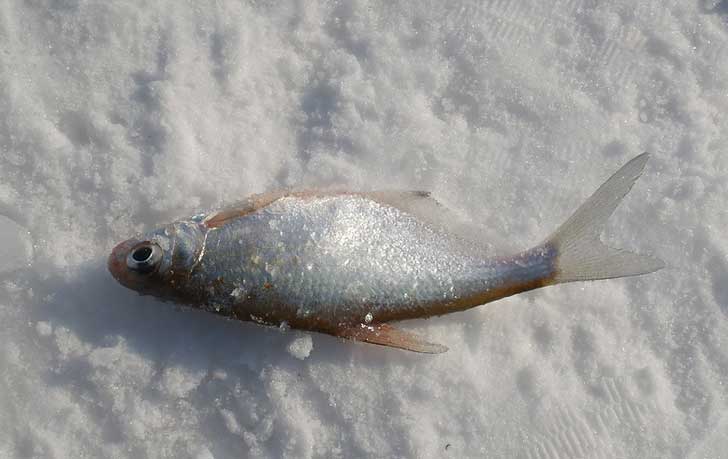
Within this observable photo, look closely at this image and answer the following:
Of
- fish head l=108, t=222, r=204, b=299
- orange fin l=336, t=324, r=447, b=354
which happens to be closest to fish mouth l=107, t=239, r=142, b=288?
fish head l=108, t=222, r=204, b=299

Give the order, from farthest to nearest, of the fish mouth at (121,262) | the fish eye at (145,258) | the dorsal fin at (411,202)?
the dorsal fin at (411,202), the fish mouth at (121,262), the fish eye at (145,258)

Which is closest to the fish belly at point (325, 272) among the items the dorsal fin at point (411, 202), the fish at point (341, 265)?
the fish at point (341, 265)

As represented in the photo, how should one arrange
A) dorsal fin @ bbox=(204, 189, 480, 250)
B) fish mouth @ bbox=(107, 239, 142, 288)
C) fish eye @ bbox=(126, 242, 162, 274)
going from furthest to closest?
dorsal fin @ bbox=(204, 189, 480, 250) → fish mouth @ bbox=(107, 239, 142, 288) → fish eye @ bbox=(126, 242, 162, 274)

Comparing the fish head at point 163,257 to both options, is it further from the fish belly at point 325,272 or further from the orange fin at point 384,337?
the orange fin at point 384,337

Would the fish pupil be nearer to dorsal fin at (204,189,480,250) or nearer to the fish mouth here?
the fish mouth

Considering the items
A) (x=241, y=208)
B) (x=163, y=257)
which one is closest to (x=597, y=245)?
(x=241, y=208)

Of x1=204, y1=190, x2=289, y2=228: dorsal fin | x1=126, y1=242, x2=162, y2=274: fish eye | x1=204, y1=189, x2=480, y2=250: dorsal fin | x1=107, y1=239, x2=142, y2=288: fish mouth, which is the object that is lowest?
x1=107, y1=239, x2=142, y2=288: fish mouth

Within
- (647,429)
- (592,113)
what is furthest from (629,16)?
(647,429)
